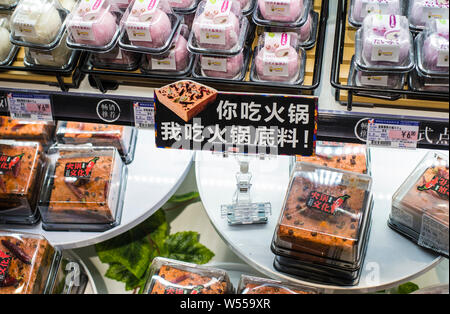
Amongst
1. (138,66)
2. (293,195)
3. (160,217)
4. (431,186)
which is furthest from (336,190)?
(160,217)

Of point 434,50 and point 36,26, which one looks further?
point 36,26

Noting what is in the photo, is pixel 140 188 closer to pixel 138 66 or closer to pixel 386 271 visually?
pixel 138 66

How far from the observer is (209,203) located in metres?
2.06

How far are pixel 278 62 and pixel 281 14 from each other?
181 millimetres

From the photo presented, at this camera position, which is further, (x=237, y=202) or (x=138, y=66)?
(x=237, y=202)

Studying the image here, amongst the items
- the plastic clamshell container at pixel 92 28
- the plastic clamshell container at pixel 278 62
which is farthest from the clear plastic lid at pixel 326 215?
the plastic clamshell container at pixel 92 28

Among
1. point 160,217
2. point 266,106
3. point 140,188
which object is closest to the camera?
point 266,106

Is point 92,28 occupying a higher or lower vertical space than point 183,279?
higher

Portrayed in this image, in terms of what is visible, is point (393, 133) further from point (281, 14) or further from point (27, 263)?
point (27, 263)

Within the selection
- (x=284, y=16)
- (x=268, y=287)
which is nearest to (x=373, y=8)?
(x=284, y=16)

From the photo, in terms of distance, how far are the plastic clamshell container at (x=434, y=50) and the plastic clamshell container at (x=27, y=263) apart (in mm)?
A: 1462

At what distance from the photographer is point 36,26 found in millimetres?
1554
